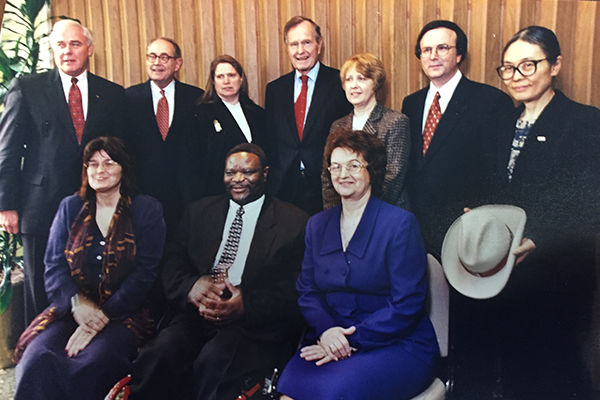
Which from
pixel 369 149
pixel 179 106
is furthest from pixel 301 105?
pixel 179 106

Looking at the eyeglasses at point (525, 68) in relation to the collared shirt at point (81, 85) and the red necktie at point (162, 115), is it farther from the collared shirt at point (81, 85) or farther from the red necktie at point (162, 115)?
the collared shirt at point (81, 85)

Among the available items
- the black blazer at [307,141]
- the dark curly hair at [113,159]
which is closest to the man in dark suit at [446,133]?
the black blazer at [307,141]

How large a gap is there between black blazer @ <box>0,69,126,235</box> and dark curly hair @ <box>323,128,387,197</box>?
947mm

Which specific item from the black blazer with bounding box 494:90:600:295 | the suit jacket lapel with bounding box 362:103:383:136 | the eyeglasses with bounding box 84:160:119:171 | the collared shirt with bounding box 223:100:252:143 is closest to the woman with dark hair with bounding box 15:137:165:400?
the eyeglasses with bounding box 84:160:119:171

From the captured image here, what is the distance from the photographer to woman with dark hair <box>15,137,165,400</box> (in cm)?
218

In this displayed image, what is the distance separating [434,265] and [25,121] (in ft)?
6.15

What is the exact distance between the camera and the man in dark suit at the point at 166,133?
2.22 m

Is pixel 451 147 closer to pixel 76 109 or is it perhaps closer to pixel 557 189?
pixel 557 189

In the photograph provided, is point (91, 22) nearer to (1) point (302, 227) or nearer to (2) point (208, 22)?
(2) point (208, 22)

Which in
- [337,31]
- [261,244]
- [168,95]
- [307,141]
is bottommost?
[261,244]

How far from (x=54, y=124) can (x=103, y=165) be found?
0.28 meters

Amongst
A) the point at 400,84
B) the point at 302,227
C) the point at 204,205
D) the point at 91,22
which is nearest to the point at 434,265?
the point at 302,227

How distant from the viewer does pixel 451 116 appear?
215 centimetres

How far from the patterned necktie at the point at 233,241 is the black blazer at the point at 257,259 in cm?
4
